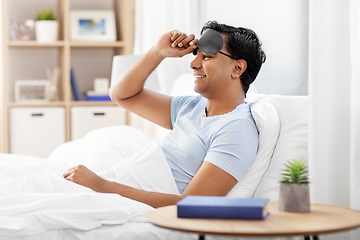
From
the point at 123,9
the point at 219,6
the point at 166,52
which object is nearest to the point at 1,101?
the point at 123,9

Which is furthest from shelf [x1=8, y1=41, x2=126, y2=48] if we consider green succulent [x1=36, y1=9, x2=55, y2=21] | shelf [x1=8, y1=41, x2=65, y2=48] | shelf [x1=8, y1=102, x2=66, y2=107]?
shelf [x1=8, y1=102, x2=66, y2=107]

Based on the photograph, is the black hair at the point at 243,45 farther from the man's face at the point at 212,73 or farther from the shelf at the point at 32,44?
the shelf at the point at 32,44

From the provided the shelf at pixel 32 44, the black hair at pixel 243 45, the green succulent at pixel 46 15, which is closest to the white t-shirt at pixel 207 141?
the black hair at pixel 243 45

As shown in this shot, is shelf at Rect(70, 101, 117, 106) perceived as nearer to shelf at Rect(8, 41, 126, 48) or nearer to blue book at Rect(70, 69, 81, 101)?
blue book at Rect(70, 69, 81, 101)

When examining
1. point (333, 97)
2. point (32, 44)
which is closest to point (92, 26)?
point (32, 44)

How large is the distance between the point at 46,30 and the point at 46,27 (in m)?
0.02

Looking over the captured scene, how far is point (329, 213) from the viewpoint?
95 cm

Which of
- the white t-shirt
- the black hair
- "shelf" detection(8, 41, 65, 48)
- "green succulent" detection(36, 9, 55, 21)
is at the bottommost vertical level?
the white t-shirt

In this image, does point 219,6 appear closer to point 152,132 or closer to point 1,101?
point 152,132

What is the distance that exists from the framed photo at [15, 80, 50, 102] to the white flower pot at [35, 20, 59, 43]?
1.15ft

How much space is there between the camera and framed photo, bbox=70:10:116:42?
363cm

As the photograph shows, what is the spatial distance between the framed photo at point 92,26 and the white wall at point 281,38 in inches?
59.4

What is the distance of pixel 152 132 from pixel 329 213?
2301mm

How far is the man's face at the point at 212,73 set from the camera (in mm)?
1539
